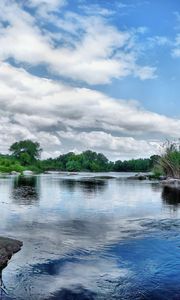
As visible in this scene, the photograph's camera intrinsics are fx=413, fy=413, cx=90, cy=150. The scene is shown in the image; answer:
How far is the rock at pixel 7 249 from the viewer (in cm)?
1767

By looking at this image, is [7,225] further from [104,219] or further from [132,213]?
[132,213]

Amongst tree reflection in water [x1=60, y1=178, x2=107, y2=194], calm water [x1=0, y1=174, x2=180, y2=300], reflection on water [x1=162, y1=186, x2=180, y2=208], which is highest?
tree reflection in water [x1=60, y1=178, x2=107, y2=194]

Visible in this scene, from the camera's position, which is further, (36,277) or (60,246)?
(60,246)

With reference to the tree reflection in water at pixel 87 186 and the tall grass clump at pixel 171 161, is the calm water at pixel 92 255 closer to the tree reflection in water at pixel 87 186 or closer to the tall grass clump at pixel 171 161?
the tree reflection in water at pixel 87 186

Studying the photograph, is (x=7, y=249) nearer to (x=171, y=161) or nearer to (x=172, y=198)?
(x=172, y=198)

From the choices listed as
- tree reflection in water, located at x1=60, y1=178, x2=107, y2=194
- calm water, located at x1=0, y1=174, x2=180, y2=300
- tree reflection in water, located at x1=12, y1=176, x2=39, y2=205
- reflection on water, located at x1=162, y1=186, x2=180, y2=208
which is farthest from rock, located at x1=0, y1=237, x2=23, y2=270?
tree reflection in water, located at x1=60, y1=178, x2=107, y2=194

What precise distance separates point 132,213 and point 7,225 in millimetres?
13232

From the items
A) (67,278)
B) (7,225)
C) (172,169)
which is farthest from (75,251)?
(172,169)

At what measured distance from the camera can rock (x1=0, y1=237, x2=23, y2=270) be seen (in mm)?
17666

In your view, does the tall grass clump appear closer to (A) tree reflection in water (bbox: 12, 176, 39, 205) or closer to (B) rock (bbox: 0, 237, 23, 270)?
(A) tree reflection in water (bbox: 12, 176, 39, 205)

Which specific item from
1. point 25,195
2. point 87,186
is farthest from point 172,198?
point 87,186

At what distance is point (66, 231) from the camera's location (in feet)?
88.5

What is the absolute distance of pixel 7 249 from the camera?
1920cm

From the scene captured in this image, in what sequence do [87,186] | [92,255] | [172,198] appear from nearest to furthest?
1. [92,255]
2. [172,198]
3. [87,186]
